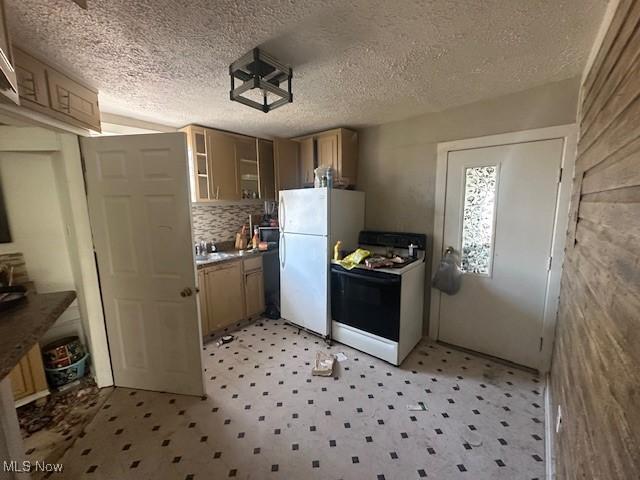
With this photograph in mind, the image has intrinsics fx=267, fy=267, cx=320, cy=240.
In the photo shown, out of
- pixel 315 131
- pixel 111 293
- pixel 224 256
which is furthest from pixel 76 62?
pixel 315 131

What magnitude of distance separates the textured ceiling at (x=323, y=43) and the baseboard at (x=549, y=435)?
2.19 m

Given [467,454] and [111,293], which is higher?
[111,293]

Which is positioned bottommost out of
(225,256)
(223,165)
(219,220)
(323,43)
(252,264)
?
(252,264)

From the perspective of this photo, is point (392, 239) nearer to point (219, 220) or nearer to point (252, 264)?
point (252, 264)

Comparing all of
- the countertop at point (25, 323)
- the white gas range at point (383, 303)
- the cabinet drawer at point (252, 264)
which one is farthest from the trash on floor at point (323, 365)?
the countertop at point (25, 323)

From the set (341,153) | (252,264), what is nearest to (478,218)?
(341,153)

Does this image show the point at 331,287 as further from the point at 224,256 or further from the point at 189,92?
the point at 189,92

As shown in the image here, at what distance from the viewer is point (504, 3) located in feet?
3.76

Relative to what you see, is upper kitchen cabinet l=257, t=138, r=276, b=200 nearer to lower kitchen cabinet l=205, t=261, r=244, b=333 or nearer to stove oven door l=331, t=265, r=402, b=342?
lower kitchen cabinet l=205, t=261, r=244, b=333

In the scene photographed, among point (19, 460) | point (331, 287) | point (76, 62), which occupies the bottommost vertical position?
point (19, 460)

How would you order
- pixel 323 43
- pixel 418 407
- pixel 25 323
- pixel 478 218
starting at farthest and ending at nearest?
1. pixel 478 218
2. pixel 418 407
3. pixel 323 43
4. pixel 25 323

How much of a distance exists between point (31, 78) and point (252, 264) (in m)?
2.20

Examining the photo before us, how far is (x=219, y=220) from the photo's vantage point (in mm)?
3389

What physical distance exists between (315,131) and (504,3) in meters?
2.21
